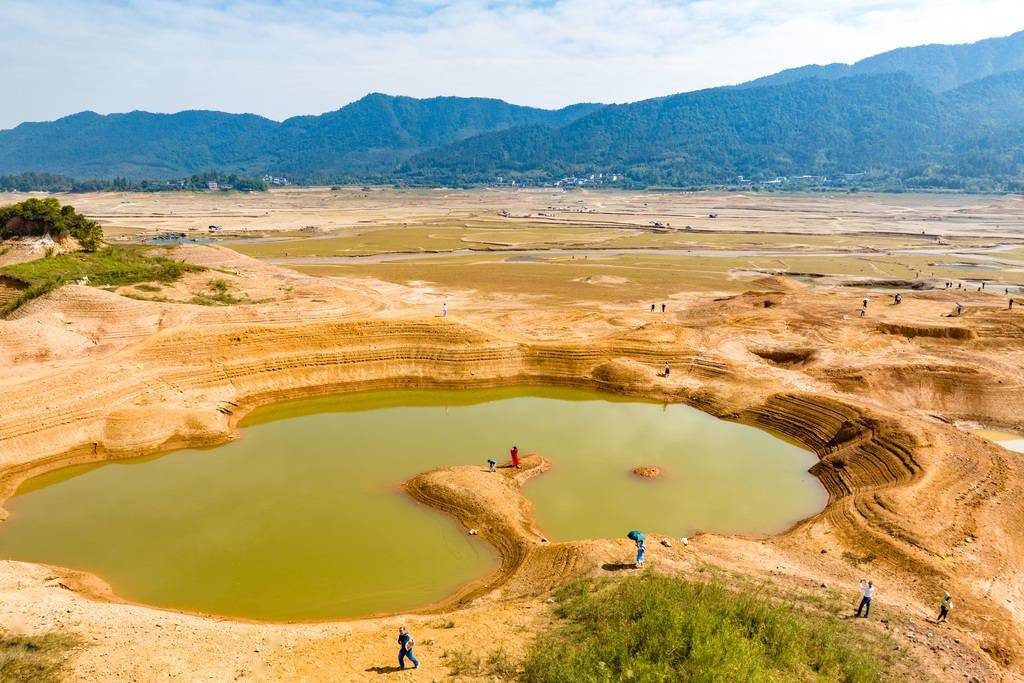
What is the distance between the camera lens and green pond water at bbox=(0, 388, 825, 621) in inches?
810

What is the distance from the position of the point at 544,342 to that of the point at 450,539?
21.2 m

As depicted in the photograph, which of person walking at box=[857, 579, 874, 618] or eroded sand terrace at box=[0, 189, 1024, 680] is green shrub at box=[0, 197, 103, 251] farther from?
person walking at box=[857, 579, 874, 618]

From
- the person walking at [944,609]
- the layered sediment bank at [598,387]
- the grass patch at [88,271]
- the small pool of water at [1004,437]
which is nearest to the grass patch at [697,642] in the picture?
the layered sediment bank at [598,387]

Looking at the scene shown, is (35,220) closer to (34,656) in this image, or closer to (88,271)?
(88,271)

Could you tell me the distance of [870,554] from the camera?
21.0 metres

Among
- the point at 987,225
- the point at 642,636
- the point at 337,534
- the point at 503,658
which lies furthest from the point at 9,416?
the point at 987,225

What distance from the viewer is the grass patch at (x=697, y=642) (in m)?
12.4

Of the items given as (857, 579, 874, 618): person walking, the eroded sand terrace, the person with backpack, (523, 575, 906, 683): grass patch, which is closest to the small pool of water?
the eroded sand terrace

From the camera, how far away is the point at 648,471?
2803 centimetres

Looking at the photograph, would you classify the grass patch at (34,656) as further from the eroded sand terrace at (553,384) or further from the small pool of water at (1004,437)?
the small pool of water at (1004,437)

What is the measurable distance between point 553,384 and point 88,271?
3908 cm

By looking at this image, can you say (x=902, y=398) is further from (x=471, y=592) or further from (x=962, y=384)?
(x=471, y=592)

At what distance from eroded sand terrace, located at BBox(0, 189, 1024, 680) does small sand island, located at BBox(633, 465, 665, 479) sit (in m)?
5.58

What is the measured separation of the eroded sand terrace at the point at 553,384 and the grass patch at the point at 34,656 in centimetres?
52
